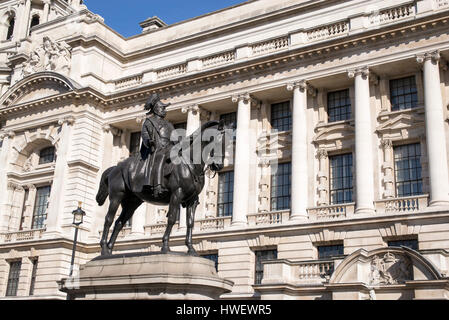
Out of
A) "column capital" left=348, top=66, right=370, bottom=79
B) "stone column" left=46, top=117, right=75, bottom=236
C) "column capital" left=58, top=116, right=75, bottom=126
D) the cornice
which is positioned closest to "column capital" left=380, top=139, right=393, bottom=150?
"column capital" left=348, top=66, right=370, bottom=79

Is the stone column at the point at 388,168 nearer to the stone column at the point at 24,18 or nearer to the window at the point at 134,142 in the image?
the window at the point at 134,142

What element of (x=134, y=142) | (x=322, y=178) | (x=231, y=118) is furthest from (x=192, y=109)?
(x=322, y=178)

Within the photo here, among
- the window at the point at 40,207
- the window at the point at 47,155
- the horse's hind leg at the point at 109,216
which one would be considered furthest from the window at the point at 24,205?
the horse's hind leg at the point at 109,216

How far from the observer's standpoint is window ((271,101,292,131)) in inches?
1253

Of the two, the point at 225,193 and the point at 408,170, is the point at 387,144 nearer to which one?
the point at 408,170

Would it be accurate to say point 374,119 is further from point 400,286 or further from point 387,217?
point 400,286

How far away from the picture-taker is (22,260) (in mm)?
34500

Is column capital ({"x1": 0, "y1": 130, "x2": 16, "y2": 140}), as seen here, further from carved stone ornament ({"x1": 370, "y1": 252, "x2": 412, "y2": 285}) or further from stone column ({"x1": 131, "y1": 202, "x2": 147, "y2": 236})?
carved stone ornament ({"x1": 370, "y1": 252, "x2": 412, "y2": 285})

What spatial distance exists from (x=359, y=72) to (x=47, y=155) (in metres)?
21.7

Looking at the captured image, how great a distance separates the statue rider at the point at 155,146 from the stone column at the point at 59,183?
22.9 m

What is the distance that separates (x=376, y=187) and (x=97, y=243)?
17292 mm

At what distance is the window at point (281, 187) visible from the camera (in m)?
30.0

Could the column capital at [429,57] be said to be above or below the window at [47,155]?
above
